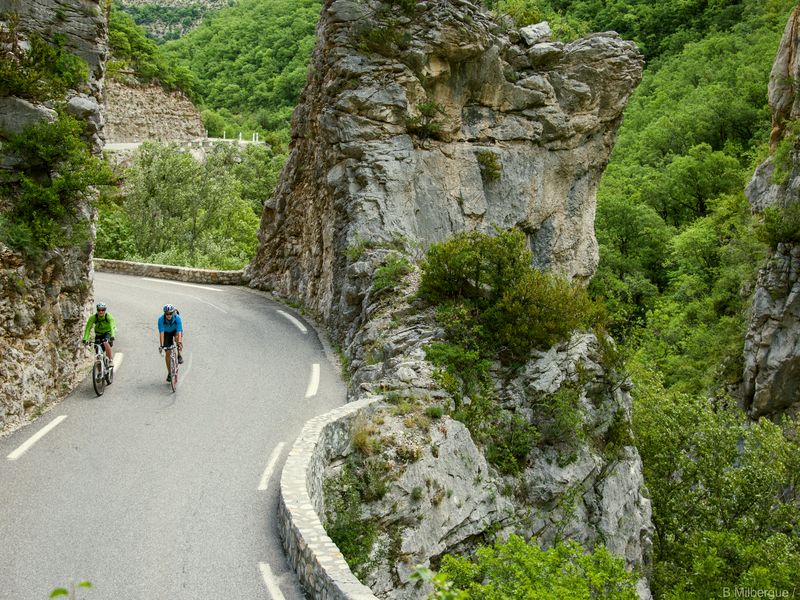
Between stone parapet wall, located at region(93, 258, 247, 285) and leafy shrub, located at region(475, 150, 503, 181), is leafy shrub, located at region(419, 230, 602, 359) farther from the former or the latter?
stone parapet wall, located at region(93, 258, 247, 285)

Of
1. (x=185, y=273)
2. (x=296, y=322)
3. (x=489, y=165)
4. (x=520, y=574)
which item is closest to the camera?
(x=520, y=574)

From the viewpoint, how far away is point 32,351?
1228 centimetres

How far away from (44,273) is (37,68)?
4.24 meters

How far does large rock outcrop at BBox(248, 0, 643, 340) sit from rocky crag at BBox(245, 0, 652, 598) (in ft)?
0.19

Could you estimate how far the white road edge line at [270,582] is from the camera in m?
7.08

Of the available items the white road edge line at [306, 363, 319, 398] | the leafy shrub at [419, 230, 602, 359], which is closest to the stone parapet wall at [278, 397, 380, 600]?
the white road edge line at [306, 363, 319, 398]

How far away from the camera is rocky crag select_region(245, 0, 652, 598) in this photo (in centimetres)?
1173

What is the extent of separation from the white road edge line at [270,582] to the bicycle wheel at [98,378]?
22.6 ft

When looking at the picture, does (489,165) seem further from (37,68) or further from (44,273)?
(44,273)

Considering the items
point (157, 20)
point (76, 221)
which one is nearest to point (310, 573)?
point (76, 221)

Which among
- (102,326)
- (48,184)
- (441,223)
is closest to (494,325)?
Answer: (441,223)

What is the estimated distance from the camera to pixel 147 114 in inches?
2290

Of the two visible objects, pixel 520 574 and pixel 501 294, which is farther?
pixel 501 294

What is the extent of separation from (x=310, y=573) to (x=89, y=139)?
11.6m
